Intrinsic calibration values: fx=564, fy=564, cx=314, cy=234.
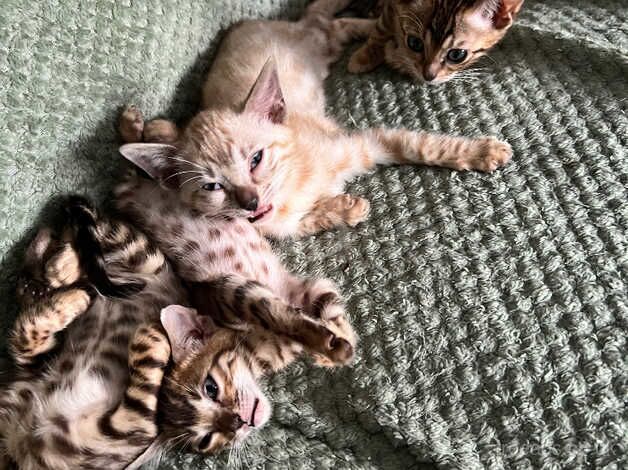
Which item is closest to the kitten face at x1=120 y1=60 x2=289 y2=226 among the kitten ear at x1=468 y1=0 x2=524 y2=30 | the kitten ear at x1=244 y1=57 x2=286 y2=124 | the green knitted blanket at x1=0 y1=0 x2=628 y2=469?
the kitten ear at x1=244 y1=57 x2=286 y2=124

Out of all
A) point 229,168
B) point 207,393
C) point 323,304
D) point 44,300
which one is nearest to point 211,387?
point 207,393

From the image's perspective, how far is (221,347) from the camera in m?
1.13

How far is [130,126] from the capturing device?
127 centimetres

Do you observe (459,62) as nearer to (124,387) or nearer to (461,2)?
(461,2)

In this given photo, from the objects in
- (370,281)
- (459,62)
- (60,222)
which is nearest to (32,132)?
(60,222)

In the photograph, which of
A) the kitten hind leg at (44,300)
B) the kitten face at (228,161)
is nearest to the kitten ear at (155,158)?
the kitten face at (228,161)

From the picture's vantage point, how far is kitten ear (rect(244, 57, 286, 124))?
1.26 meters

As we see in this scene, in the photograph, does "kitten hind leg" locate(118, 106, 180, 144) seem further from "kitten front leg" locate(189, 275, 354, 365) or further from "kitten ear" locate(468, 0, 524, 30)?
"kitten ear" locate(468, 0, 524, 30)

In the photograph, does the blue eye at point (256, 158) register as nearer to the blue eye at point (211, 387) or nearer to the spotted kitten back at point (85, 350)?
the spotted kitten back at point (85, 350)

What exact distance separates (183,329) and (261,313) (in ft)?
0.51

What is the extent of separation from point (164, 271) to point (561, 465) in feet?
2.79

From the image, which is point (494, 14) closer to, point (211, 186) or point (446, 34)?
point (446, 34)

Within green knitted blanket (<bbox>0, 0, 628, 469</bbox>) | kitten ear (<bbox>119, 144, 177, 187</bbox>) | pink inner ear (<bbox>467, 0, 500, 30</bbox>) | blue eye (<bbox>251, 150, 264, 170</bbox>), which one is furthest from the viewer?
pink inner ear (<bbox>467, 0, 500, 30</bbox>)

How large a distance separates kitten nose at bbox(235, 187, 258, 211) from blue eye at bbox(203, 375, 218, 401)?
373 mm
